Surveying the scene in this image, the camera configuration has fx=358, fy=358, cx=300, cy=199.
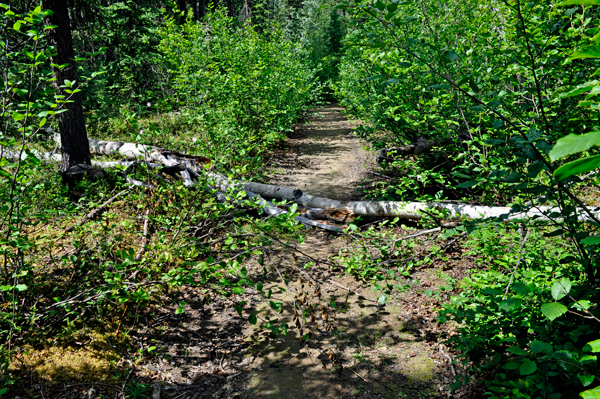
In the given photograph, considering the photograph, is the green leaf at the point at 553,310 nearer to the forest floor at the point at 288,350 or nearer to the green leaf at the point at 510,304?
the green leaf at the point at 510,304

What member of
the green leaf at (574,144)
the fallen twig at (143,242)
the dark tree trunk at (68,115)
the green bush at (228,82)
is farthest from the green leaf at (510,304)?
the dark tree trunk at (68,115)

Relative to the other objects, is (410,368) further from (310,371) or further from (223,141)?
(223,141)

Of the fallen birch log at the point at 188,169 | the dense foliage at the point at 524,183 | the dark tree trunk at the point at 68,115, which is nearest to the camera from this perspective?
the dense foliage at the point at 524,183

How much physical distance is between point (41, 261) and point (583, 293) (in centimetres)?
533

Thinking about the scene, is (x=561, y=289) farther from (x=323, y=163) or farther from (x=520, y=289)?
(x=323, y=163)

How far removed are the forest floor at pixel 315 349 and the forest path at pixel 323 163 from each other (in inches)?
133

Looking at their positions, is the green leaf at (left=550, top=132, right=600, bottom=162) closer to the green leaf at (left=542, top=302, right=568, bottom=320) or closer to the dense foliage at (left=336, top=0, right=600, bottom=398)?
the dense foliage at (left=336, top=0, right=600, bottom=398)

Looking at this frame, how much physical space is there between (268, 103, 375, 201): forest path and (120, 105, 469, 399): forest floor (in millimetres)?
3370

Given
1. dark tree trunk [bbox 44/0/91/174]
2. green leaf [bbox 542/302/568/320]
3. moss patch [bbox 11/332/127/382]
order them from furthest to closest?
dark tree trunk [bbox 44/0/91/174]
moss patch [bbox 11/332/127/382]
green leaf [bbox 542/302/568/320]

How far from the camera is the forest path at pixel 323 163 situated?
8.61 meters

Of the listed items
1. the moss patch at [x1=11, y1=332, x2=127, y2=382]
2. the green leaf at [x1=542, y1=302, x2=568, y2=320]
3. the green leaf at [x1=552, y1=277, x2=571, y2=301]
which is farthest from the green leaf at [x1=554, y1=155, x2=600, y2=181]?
the moss patch at [x1=11, y1=332, x2=127, y2=382]

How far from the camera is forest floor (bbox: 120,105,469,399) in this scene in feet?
10.7

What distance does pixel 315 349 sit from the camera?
3.76 meters

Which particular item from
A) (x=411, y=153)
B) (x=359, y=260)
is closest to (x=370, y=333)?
(x=359, y=260)
